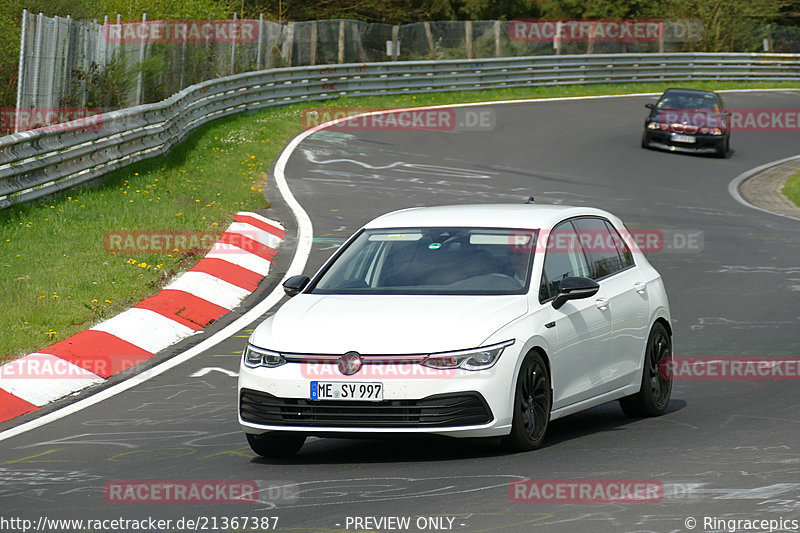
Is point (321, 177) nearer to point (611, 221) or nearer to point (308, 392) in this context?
point (611, 221)

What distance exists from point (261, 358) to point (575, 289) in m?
2.02

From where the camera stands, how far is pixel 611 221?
33.3 ft

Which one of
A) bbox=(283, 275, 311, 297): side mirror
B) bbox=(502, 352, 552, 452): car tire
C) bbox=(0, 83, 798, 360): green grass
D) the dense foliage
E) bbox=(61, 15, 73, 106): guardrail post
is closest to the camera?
bbox=(502, 352, 552, 452): car tire

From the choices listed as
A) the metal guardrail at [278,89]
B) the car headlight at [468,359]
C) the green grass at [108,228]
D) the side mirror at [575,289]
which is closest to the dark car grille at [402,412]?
the car headlight at [468,359]

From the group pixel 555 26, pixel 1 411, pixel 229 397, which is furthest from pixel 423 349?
pixel 555 26

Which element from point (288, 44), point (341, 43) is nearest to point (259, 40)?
point (288, 44)

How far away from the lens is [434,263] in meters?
8.91

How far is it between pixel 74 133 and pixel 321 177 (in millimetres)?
6391

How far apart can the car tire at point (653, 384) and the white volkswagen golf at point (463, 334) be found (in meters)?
0.01

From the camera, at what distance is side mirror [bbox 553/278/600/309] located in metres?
8.50

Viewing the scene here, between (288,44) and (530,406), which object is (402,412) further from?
(288,44)

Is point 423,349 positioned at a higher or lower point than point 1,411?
higher

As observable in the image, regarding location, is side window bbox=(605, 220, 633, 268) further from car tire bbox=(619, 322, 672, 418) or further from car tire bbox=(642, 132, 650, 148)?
car tire bbox=(642, 132, 650, 148)

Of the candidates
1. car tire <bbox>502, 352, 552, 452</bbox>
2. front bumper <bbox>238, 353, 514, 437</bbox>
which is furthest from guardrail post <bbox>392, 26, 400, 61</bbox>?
front bumper <bbox>238, 353, 514, 437</bbox>
